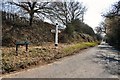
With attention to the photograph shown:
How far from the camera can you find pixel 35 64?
10766mm

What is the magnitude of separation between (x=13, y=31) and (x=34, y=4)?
13.6ft

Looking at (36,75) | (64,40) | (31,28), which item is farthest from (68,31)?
(36,75)

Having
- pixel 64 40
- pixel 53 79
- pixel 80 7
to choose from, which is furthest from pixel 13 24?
pixel 80 7

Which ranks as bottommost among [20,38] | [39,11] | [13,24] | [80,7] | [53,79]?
[53,79]

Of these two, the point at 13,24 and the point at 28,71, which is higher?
the point at 13,24

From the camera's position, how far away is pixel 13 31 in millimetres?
19516

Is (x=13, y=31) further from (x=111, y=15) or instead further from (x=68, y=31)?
(x=111, y=15)

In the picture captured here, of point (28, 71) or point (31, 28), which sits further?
point (31, 28)

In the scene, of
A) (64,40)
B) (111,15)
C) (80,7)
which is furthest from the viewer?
(80,7)

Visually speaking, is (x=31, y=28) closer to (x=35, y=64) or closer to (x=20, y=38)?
(x=20, y=38)

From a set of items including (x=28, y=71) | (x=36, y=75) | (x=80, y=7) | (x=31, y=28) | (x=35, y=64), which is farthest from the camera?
(x=80, y=7)

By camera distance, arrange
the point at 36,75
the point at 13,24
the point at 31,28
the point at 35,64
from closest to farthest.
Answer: the point at 36,75, the point at 35,64, the point at 13,24, the point at 31,28

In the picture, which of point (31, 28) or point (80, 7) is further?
point (80, 7)

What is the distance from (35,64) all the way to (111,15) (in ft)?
72.1
